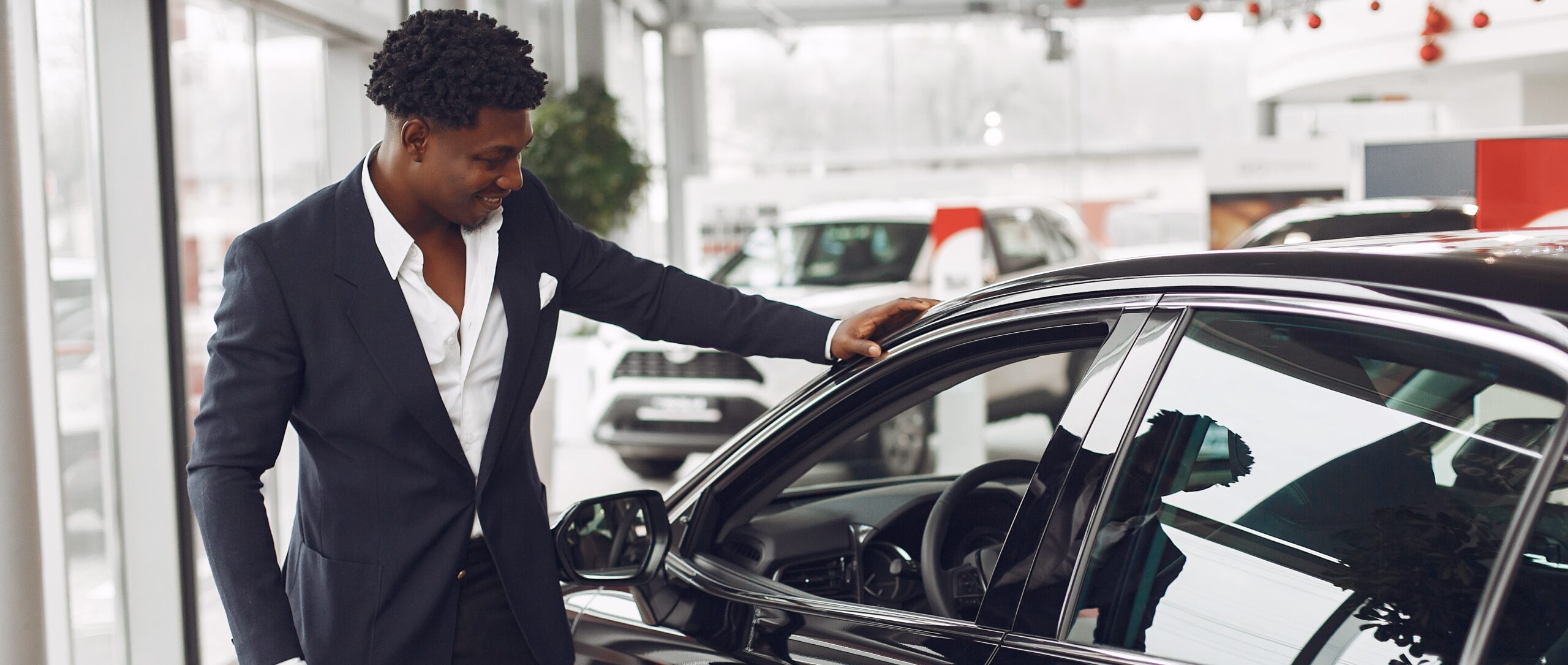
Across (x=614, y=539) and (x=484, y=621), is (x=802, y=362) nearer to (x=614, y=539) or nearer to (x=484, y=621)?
(x=614, y=539)

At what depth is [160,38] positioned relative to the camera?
424cm

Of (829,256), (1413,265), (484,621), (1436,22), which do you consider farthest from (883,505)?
(1436,22)

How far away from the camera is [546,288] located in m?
1.81

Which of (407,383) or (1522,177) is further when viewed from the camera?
(1522,177)

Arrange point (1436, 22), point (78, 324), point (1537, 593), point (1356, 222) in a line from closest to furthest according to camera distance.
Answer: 1. point (1537, 593)
2. point (78, 324)
3. point (1356, 222)
4. point (1436, 22)

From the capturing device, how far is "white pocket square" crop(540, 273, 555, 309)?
1.80 metres

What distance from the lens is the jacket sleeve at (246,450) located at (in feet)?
4.96

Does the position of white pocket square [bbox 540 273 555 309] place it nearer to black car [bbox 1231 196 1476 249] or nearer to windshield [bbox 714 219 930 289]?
black car [bbox 1231 196 1476 249]

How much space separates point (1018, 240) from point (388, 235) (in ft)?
21.8

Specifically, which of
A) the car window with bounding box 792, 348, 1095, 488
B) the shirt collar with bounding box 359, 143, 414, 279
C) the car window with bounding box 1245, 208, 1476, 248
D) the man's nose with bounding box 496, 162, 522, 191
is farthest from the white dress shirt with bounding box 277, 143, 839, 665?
the car window with bounding box 792, 348, 1095, 488

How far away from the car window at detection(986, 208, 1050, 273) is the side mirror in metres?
6.01

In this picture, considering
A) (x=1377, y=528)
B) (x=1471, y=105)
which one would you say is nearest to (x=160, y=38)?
(x=1377, y=528)

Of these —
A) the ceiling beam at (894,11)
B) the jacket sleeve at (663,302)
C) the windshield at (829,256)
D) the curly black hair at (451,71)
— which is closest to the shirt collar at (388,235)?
the curly black hair at (451,71)

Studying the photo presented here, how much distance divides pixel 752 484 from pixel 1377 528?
3.08ft
